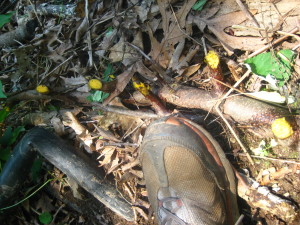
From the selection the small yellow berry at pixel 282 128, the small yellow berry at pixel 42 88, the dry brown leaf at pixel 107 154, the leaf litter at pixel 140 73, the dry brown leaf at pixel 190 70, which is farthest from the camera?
the dry brown leaf at pixel 107 154

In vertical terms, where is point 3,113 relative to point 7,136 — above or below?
above

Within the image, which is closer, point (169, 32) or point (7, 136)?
point (169, 32)

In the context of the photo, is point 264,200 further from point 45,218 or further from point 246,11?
point 45,218

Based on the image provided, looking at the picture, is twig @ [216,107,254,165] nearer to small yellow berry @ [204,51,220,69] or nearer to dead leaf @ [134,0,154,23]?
small yellow berry @ [204,51,220,69]

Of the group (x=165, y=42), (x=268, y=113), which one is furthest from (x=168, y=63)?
(x=268, y=113)

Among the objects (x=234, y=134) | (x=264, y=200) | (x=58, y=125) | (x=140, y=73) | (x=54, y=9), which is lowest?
(x=264, y=200)

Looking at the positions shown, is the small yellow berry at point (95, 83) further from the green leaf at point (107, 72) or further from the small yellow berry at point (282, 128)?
the small yellow berry at point (282, 128)

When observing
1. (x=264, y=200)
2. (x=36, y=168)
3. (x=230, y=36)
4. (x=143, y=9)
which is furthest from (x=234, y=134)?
(x=36, y=168)

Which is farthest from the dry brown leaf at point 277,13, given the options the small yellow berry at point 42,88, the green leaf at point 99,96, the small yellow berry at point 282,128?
the small yellow berry at point 42,88
